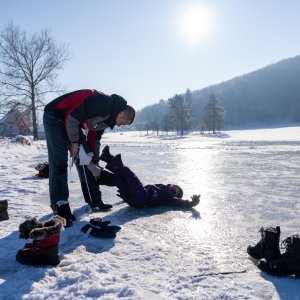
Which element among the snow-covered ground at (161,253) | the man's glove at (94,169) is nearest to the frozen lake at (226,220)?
the snow-covered ground at (161,253)

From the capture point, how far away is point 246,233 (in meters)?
3.55

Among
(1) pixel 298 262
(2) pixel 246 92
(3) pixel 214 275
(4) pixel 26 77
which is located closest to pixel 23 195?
(3) pixel 214 275

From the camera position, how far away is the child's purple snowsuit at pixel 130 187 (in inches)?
179

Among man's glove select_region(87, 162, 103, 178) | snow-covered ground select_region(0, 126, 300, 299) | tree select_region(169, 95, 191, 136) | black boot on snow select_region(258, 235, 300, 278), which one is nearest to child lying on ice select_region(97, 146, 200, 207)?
snow-covered ground select_region(0, 126, 300, 299)

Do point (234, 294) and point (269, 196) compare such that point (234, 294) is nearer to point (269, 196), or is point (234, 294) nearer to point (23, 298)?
point (23, 298)

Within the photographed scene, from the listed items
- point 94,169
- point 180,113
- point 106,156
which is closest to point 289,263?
point 94,169

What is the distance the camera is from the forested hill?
129 metres

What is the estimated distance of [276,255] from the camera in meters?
2.67

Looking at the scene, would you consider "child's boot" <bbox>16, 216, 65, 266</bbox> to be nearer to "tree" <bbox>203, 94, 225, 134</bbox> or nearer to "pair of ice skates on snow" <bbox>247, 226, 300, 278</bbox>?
"pair of ice skates on snow" <bbox>247, 226, 300, 278</bbox>

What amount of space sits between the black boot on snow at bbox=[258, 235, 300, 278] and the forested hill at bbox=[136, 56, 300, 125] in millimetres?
113138

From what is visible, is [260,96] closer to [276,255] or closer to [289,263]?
[276,255]

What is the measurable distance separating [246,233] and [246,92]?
501 feet

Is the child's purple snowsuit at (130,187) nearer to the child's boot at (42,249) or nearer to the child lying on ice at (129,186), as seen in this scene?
the child lying on ice at (129,186)

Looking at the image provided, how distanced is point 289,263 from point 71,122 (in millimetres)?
2390
